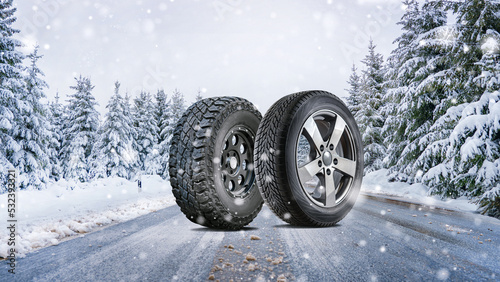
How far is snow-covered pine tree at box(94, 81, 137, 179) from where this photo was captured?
33.6 m

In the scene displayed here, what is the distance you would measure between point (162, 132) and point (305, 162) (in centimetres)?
3452

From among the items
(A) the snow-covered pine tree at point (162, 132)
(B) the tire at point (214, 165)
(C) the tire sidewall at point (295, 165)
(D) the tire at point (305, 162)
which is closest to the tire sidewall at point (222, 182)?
(B) the tire at point (214, 165)

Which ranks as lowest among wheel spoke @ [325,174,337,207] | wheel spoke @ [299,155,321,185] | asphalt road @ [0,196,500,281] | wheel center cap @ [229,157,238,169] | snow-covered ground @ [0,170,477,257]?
snow-covered ground @ [0,170,477,257]

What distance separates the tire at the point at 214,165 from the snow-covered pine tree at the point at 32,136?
22.2 meters

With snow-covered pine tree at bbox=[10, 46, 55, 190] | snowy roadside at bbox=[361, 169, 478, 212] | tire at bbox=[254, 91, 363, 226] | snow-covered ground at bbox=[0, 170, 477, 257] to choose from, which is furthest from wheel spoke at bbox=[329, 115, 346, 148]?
snow-covered pine tree at bbox=[10, 46, 55, 190]

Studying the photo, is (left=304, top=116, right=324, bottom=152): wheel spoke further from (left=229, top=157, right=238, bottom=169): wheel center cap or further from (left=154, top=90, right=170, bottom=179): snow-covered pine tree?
(left=154, top=90, right=170, bottom=179): snow-covered pine tree

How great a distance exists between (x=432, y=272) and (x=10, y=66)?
23.1m

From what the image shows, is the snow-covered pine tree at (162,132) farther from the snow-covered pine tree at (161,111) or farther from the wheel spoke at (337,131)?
the wheel spoke at (337,131)

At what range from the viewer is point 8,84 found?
18.2 meters

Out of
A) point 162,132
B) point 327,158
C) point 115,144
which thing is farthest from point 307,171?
point 162,132

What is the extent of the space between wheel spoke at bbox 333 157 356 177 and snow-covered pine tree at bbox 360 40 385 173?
2193 cm

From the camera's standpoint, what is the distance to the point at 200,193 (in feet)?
13.7

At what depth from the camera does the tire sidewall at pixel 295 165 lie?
12.3 feet

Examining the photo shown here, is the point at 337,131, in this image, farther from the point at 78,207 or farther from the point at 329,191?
the point at 78,207
